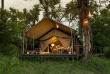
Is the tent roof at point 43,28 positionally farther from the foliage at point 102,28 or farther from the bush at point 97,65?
the bush at point 97,65

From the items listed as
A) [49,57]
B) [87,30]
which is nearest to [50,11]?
[49,57]

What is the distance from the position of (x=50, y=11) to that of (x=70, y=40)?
9512 mm

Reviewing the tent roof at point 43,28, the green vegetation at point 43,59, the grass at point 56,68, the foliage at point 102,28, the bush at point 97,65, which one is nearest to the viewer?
the grass at point 56,68

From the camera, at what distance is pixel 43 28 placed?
38.3ft

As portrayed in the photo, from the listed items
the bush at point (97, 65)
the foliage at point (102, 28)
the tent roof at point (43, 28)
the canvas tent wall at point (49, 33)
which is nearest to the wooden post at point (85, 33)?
the bush at point (97, 65)

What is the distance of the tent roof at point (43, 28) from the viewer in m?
10.5

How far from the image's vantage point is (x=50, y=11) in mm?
20031

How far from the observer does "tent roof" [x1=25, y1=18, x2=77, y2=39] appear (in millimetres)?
10471

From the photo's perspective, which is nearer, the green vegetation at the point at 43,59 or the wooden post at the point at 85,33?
the green vegetation at the point at 43,59

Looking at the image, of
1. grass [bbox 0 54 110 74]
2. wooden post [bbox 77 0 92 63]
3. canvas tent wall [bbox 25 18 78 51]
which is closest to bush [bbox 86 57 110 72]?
grass [bbox 0 54 110 74]

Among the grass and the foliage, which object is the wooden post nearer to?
the grass

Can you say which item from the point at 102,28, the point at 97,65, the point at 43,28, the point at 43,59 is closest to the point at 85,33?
the point at 97,65

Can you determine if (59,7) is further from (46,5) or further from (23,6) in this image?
(23,6)

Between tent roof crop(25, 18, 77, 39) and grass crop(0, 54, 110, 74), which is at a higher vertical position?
tent roof crop(25, 18, 77, 39)
